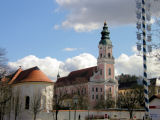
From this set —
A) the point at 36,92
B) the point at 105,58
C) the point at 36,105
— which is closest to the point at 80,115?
the point at 36,105

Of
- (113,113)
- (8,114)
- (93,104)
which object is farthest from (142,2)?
(93,104)

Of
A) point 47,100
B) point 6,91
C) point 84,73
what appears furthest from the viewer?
point 84,73

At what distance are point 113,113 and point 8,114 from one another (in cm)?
2062

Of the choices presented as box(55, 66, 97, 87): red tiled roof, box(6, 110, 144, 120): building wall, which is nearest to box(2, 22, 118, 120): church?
box(55, 66, 97, 87): red tiled roof

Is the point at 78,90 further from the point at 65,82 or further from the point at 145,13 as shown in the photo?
the point at 145,13

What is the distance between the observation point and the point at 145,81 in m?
27.9

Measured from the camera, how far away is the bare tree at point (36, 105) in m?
47.9

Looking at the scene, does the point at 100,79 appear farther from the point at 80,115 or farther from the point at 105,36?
the point at 80,115

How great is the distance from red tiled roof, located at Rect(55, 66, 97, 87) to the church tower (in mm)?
3318

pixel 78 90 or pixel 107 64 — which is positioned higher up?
pixel 107 64

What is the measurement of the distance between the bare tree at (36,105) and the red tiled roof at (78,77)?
47591 millimetres

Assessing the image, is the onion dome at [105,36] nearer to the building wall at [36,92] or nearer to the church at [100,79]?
the church at [100,79]

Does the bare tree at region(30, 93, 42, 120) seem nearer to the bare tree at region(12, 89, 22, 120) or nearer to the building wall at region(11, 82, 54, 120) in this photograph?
the building wall at region(11, 82, 54, 120)

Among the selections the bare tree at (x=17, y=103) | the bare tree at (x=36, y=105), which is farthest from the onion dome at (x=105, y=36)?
the bare tree at (x=36, y=105)
